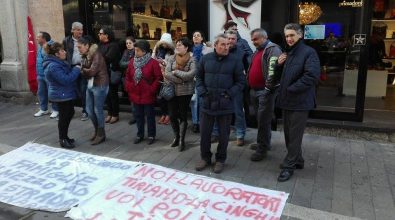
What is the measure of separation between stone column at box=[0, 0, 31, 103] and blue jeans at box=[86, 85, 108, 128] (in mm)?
3692

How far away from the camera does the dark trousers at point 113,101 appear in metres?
7.48

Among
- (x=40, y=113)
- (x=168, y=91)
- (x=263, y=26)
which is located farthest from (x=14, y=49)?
(x=263, y=26)

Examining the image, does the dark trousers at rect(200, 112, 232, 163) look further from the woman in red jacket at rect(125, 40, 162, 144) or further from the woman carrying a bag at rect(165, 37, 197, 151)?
the woman in red jacket at rect(125, 40, 162, 144)

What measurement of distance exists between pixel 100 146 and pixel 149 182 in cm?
178

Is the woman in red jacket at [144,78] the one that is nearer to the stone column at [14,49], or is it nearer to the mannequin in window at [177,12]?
the mannequin in window at [177,12]

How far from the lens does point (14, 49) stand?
29.6 feet

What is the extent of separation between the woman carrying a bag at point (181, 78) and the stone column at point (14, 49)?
4.90 m

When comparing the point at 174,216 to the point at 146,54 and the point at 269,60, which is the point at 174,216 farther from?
the point at 146,54

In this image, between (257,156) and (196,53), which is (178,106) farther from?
(257,156)

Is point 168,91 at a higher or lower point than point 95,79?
lower

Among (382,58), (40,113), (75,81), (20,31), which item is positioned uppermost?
(20,31)

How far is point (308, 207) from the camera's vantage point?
4148 mm

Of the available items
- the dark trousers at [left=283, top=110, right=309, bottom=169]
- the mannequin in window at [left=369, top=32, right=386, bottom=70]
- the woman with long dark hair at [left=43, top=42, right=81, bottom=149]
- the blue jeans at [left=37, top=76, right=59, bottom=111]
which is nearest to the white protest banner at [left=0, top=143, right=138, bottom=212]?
the woman with long dark hair at [left=43, top=42, right=81, bottom=149]

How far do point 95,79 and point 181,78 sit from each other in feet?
4.78
